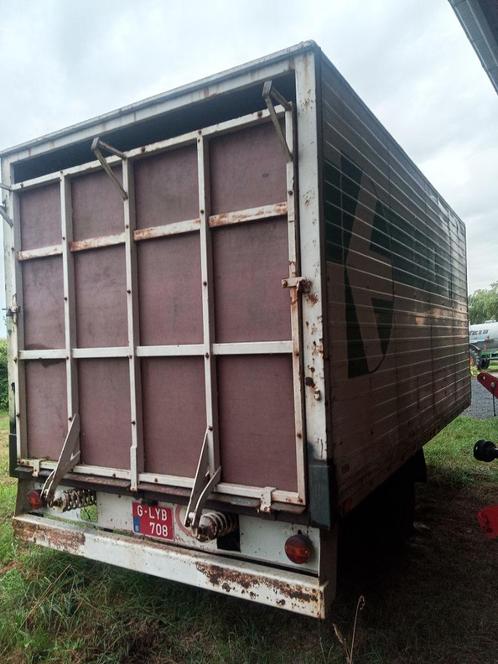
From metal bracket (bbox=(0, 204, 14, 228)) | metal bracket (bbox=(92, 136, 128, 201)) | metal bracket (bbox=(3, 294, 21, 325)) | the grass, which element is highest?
metal bracket (bbox=(92, 136, 128, 201))

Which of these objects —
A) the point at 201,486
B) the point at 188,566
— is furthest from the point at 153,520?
the point at 201,486

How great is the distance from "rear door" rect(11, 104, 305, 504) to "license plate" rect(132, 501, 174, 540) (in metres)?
0.17

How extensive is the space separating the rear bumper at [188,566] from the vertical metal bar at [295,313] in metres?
0.39

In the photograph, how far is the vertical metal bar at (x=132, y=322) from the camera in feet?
8.27

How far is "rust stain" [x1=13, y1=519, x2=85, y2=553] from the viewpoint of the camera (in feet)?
8.70

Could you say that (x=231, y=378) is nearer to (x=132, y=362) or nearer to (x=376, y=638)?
(x=132, y=362)

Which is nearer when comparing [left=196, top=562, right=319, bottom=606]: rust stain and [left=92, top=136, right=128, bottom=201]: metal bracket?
[left=196, top=562, right=319, bottom=606]: rust stain

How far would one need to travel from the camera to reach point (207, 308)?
2.29 m

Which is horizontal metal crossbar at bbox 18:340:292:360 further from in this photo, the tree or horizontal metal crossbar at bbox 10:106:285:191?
the tree

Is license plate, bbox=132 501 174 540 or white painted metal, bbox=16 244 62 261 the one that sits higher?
white painted metal, bbox=16 244 62 261

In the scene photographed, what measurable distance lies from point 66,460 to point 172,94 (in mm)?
2012

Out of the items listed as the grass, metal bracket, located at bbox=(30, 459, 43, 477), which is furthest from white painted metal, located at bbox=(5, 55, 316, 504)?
the grass

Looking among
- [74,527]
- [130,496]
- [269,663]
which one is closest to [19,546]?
[74,527]

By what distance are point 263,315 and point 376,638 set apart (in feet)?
6.05
